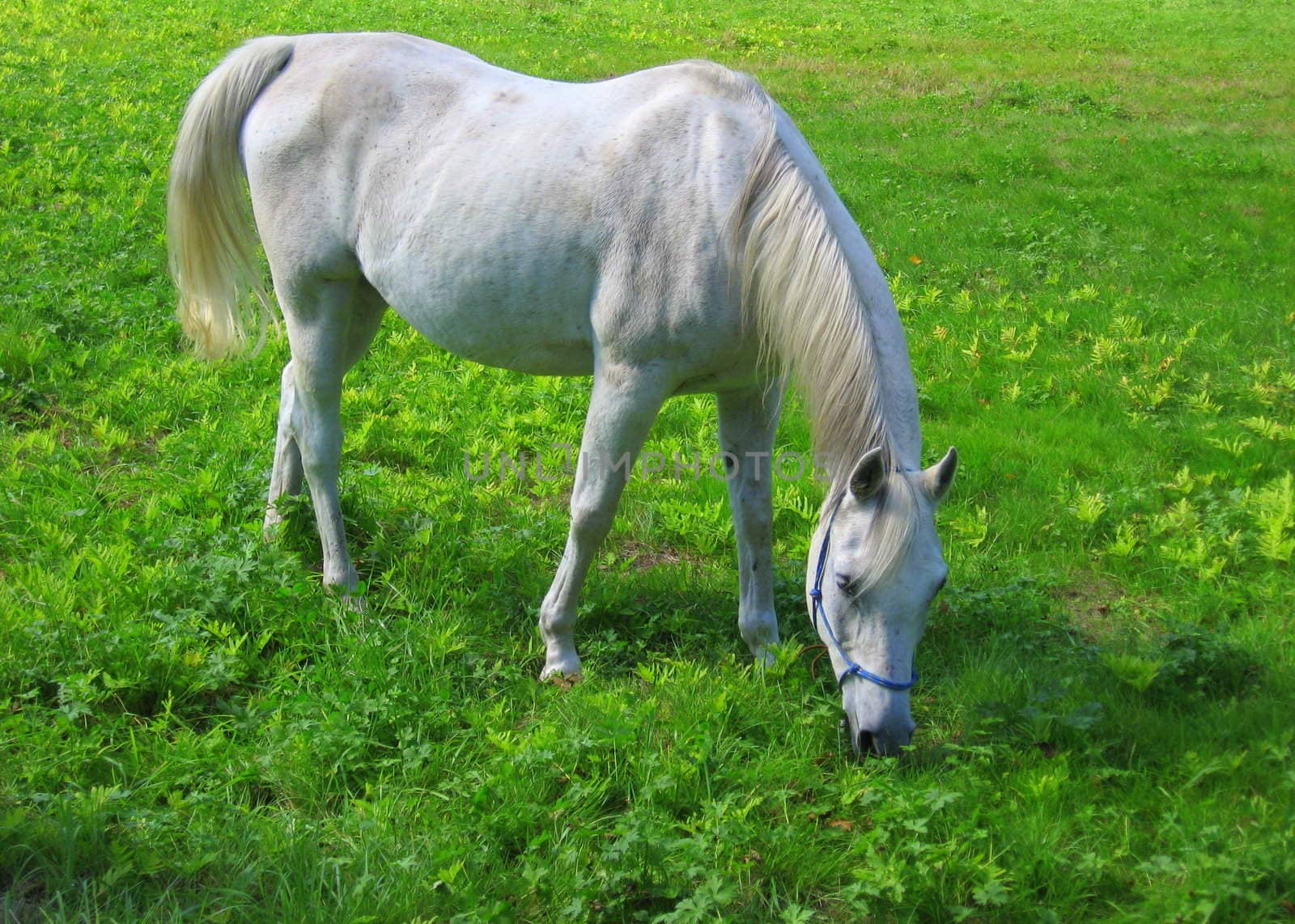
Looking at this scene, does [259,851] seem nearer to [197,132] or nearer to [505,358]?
[505,358]

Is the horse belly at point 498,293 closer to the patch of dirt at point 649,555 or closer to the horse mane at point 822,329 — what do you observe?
the horse mane at point 822,329

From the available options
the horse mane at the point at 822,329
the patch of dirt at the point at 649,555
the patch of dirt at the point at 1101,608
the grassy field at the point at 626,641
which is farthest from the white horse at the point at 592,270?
the patch of dirt at the point at 1101,608

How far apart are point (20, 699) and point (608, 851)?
1.99m

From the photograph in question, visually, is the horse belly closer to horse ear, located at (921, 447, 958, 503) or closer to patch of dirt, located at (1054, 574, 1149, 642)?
horse ear, located at (921, 447, 958, 503)

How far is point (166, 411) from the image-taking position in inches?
207

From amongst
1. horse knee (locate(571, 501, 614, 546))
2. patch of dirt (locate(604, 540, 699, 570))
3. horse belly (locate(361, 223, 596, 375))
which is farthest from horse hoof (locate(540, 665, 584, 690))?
horse belly (locate(361, 223, 596, 375))

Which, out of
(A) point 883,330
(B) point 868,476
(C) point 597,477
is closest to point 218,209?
(C) point 597,477

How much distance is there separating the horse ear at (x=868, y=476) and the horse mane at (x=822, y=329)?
44 mm

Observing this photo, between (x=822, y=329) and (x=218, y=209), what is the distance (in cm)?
271

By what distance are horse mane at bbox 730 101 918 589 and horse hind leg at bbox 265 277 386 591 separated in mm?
1738

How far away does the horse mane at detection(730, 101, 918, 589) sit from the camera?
286 centimetres

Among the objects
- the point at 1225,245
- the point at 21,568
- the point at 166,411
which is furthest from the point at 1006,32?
the point at 21,568

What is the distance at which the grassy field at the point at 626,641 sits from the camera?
263 centimetres

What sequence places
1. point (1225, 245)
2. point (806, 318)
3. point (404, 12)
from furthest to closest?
point (404, 12) < point (1225, 245) < point (806, 318)
